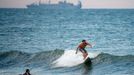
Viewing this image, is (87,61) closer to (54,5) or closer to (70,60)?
(70,60)

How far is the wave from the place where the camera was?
1812cm

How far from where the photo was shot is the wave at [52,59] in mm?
18125

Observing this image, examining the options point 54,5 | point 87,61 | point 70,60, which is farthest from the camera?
point 54,5

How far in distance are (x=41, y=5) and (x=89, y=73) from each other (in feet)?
463

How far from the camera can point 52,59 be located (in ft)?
66.2

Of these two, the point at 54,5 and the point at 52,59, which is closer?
the point at 52,59

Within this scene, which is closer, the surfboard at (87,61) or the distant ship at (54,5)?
the surfboard at (87,61)

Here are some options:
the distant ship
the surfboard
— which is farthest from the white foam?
the distant ship

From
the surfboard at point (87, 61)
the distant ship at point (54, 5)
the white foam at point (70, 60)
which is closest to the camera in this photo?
the surfboard at point (87, 61)

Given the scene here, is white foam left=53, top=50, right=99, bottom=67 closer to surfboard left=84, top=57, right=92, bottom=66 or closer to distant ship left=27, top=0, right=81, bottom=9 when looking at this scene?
surfboard left=84, top=57, right=92, bottom=66

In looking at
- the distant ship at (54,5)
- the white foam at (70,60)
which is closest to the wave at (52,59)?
the white foam at (70,60)

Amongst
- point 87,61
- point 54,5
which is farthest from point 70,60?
point 54,5

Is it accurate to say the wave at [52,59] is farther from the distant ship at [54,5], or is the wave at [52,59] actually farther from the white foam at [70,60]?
the distant ship at [54,5]

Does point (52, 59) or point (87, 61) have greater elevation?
point (87, 61)
